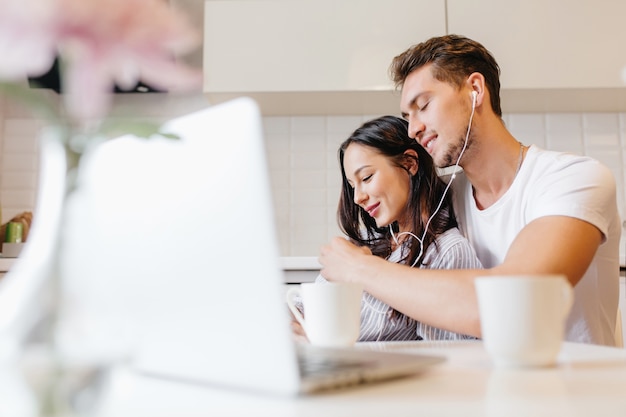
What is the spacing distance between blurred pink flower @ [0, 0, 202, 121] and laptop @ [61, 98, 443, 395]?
5.4 inches

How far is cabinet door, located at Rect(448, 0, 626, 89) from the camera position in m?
2.44

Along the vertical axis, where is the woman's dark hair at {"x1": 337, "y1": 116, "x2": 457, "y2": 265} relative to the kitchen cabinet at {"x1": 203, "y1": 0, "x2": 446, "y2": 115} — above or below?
below

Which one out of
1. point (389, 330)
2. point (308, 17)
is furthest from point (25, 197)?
point (389, 330)

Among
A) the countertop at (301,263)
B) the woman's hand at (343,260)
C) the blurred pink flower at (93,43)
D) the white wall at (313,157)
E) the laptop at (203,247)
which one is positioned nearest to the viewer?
the blurred pink flower at (93,43)

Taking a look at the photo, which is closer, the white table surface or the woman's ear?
the white table surface

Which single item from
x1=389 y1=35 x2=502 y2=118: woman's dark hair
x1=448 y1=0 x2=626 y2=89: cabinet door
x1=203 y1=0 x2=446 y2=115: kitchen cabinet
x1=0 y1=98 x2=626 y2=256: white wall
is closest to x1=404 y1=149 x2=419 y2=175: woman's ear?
A: x1=389 y1=35 x2=502 y2=118: woman's dark hair

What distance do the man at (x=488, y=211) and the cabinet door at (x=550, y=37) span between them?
0.70 m

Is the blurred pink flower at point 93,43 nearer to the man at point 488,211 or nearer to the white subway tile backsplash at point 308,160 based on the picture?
the man at point 488,211

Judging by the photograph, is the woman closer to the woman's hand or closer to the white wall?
the woman's hand

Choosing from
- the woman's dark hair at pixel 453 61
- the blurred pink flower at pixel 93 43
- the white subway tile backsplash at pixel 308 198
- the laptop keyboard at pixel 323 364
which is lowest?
the laptop keyboard at pixel 323 364

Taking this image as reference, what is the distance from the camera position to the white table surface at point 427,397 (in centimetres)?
43

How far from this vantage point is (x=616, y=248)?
4.79ft

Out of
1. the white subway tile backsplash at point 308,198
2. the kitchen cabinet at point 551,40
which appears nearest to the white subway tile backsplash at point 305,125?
the white subway tile backsplash at point 308,198

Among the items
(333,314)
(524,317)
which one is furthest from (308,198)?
(524,317)
